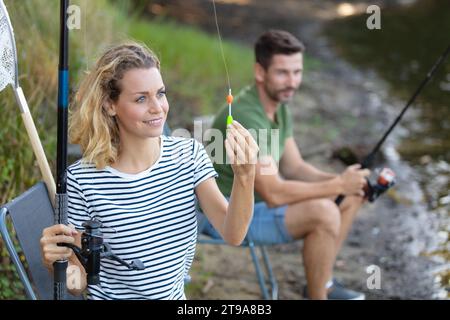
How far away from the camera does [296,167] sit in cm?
452

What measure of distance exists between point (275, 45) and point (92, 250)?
1979 millimetres

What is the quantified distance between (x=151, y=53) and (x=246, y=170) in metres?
0.58

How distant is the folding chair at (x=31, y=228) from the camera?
9.23 feet

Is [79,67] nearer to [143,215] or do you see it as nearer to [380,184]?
[380,184]

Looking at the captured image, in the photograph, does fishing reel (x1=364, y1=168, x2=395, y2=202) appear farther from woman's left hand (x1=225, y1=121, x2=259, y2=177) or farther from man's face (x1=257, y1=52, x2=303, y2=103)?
woman's left hand (x1=225, y1=121, x2=259, y2=177)

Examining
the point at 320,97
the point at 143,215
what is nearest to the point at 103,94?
the point at 143,215

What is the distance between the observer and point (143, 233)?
2742mm

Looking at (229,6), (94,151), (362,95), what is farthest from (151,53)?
(229,6)

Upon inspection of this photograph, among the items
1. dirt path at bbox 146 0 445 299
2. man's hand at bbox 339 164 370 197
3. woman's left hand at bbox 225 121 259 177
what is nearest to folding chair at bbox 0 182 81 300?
woman's left hand at bbox 225 121 259 177

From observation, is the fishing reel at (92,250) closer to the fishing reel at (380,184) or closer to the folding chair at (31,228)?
the folding chair at (31,228)

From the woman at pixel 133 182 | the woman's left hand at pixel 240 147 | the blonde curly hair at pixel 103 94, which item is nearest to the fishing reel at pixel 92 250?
the woman at pixel 133 182

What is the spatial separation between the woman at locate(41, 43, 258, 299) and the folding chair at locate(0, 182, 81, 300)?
0.18 meters

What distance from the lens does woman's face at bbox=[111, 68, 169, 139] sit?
2.71 metres

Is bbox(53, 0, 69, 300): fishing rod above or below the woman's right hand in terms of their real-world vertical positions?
above
